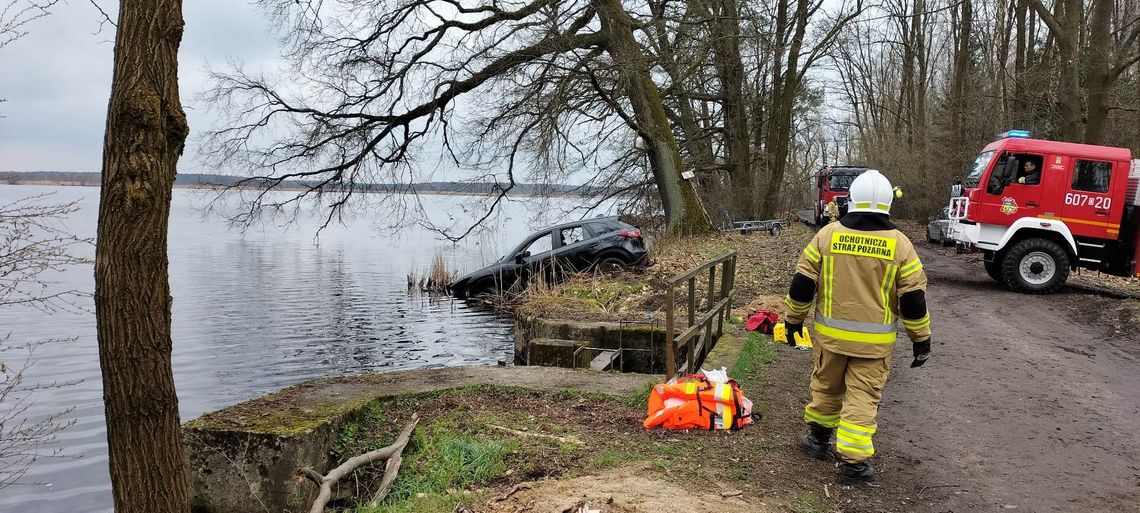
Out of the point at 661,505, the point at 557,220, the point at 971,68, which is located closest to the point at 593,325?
the point at 661,505

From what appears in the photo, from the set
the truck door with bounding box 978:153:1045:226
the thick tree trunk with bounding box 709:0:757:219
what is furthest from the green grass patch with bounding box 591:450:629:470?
the thick tree trunk with bounding box 709:0:757:219

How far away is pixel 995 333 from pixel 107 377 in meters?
9.94

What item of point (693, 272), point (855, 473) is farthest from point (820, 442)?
point (693, 272)

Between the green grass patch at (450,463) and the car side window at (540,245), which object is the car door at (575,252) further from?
the green grass patch at (450,463)

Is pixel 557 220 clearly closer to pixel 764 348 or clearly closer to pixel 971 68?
pixel 764 348

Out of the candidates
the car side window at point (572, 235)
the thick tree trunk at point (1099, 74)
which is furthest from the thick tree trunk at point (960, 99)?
the car side window at point (572, 235)

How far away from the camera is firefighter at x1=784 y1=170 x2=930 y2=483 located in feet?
15.1

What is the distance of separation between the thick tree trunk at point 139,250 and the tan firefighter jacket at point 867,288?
12.2 ft

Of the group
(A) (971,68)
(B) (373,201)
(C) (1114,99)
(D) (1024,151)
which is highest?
(A) (971,68)

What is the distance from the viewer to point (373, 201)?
18.7 meters

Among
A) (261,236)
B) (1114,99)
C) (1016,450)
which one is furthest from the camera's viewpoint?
(261,236)

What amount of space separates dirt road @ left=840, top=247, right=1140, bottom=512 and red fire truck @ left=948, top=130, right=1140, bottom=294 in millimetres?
2538

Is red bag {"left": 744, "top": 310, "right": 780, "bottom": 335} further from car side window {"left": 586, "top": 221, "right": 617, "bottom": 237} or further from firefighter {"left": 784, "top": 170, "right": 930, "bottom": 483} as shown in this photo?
car side window {"left": 586, "top": 221, "right": 617, "bottom": 237}

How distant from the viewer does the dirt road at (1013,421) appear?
4.57m
